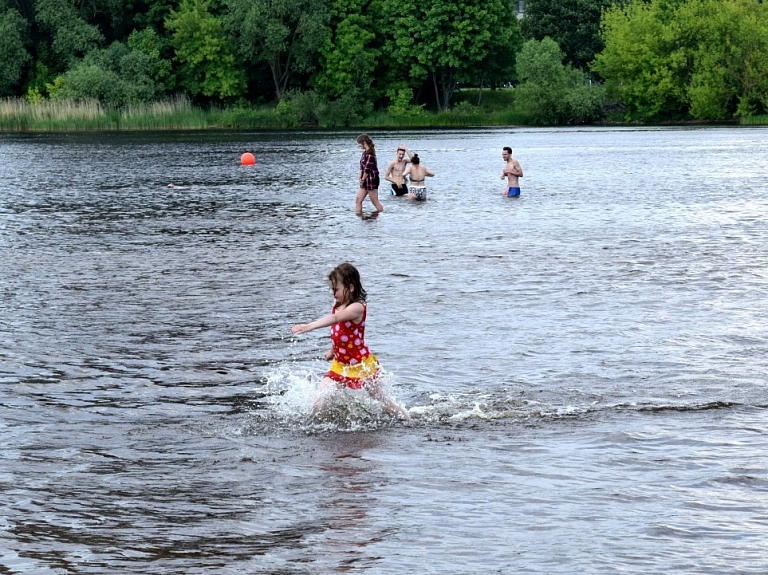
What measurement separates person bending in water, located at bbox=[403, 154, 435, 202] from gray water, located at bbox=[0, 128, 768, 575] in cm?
502

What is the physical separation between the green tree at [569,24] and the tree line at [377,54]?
7.69m

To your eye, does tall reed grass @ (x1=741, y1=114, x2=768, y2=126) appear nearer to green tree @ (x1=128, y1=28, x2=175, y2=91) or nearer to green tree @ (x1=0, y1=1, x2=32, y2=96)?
green tree @ (x1=128, y1=28, x2=175, y2=91)

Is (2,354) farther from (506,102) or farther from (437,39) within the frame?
(506,102)

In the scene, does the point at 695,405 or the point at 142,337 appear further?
the point at 142,337

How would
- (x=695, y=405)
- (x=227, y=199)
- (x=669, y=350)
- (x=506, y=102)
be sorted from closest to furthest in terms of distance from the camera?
(x=695, y=405) < (x=669, y=350) < (x=227, y=199) < (x=506, y=102)

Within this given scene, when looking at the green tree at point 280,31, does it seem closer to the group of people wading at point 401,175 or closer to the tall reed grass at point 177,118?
the tall reed grass at point 177,118

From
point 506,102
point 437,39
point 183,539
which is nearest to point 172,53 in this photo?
point 437,39

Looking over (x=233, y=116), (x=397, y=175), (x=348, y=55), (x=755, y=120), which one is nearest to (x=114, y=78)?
(x=233, y=116)

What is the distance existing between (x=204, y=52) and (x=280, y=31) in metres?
6.40

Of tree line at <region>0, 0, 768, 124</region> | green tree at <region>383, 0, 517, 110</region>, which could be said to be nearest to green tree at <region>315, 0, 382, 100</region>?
tree line at <region>0, 0, 768, 124</region>

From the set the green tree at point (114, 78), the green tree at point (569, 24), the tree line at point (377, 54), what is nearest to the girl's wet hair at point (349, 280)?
the green tree at point (114, 78)

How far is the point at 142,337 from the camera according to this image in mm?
13125

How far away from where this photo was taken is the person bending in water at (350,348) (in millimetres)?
9539

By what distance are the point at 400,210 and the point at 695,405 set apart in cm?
1863
